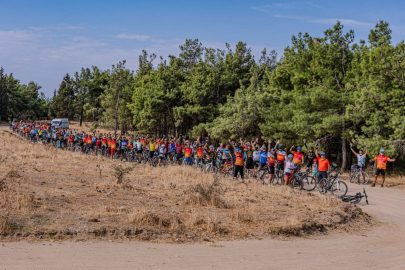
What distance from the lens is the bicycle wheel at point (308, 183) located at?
1758cm

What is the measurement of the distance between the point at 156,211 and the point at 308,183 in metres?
9.02

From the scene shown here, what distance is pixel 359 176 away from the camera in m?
21.5

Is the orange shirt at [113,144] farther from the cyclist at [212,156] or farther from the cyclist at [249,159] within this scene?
the cyclist at [249,159]

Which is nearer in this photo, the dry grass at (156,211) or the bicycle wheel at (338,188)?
the dry grass at (156,211)

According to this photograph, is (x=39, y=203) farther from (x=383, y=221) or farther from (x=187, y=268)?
(x=383, y=221)

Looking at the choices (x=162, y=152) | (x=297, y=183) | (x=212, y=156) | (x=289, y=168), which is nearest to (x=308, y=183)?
(x=297, y=183)

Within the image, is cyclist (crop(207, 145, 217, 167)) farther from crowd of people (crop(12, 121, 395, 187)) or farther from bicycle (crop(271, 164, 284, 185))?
bicycle (crop(271, 164, 284, 185))

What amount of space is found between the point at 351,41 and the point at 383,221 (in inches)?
891

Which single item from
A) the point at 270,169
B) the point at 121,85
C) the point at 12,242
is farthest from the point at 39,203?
the point at 121,85

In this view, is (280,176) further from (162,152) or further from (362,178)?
(162,152)

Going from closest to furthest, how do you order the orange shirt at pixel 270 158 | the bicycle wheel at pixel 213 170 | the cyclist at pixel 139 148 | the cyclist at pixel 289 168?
the cyclist at pixel 289 168 → the orange shirt at pixel 270 158 → the bicycle wheel at pixel 213 170 → the cyclist at pixel 139 148

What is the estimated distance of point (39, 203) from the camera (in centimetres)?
1095

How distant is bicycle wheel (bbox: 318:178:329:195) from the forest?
26.4 ft

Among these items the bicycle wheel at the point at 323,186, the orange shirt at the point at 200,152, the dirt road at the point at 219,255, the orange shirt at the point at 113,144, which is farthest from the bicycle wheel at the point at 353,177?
the orange shirt at the point at 113,144
